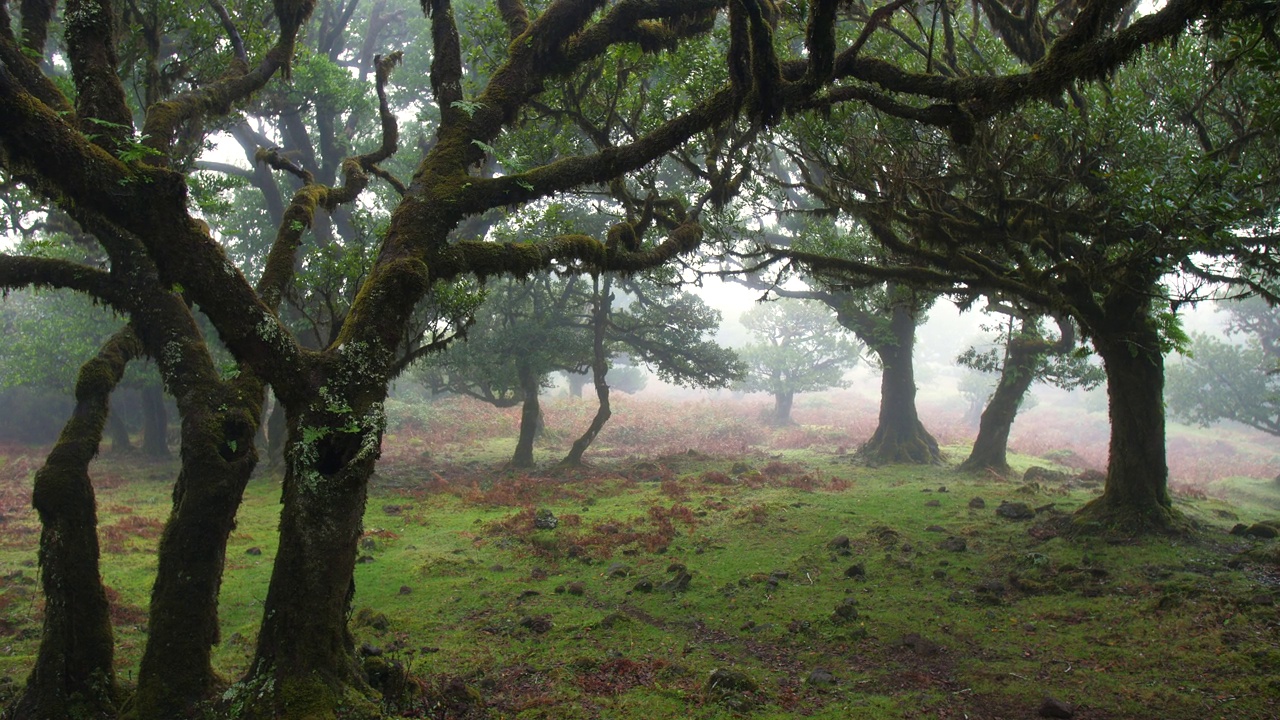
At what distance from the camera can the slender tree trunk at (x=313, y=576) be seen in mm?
5305

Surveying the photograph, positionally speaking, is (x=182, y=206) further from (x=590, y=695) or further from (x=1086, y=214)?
(x=1086, y=214)

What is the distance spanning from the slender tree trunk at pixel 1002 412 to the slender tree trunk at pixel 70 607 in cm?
2080

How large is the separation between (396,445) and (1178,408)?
4019cm

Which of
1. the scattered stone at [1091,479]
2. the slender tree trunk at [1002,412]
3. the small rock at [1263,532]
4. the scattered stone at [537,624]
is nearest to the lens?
the scattered stone at [537,624]

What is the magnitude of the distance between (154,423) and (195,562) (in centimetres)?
2343

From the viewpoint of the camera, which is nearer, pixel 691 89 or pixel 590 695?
pixel 590 695

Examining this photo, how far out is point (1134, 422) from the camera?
11672mm

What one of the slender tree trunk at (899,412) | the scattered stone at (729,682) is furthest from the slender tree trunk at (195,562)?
the slender tree trunk at (899,412)

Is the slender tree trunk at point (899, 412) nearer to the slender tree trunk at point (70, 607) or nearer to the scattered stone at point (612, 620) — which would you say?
the scattered stone at point (612, 620)

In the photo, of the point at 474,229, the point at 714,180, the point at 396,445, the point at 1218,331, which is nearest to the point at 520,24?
→ the point at 714,180

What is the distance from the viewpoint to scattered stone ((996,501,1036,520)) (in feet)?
43.6

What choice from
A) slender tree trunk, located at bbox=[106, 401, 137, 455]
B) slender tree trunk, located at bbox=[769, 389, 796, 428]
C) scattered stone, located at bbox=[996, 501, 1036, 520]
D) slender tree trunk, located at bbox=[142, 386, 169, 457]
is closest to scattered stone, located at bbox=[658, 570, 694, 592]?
scattered stone, located at bbox=[996, 501, 1036, 520]

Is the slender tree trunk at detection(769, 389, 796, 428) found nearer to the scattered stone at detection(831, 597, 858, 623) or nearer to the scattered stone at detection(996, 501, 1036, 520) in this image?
the scattered stone at detection(996, 501, 1036, 520)

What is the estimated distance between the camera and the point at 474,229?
22.9 metres
